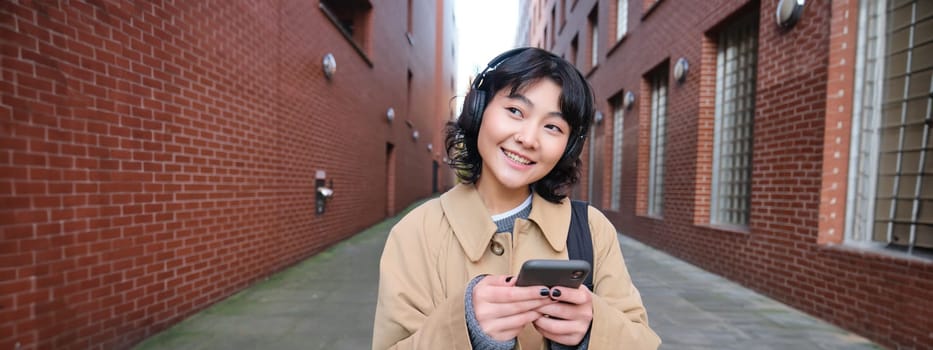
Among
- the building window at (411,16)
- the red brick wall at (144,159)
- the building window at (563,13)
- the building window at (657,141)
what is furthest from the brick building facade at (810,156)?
the building window at (563,13)

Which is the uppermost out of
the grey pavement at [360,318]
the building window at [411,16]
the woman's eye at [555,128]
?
the building window at [411,16]

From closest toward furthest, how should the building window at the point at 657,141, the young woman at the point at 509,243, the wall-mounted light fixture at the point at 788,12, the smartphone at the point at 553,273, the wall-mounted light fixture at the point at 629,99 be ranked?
the smartphone at the point at 553,273, the young woman at the point at 509,243, the wall-mounted light fixture at the point at 788,12, the building window at the point at 657,141, the wall-mounted light fixture at the point at 629,99

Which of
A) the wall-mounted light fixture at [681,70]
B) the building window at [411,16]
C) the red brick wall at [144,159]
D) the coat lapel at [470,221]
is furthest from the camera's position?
the building window at [411,16]

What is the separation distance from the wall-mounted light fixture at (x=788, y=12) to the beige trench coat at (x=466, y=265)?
412 centimetres

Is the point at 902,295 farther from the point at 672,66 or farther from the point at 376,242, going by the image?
the point at 376,242

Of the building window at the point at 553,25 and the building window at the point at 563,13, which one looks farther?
the building window at the point at 553,25

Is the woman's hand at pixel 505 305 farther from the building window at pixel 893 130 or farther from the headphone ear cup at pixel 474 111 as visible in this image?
the building window at pixel 893 130

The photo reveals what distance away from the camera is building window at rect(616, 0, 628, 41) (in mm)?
9391

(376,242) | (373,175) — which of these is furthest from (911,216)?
(373,175)

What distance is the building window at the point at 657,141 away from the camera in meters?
7.28

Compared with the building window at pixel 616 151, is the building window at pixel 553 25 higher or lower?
higher

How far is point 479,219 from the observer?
1185mm

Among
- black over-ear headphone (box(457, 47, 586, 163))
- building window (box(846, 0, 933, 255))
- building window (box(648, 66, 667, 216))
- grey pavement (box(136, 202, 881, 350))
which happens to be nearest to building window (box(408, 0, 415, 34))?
building window (box(648, 66, 667, 216))

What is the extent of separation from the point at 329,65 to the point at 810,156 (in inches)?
232
